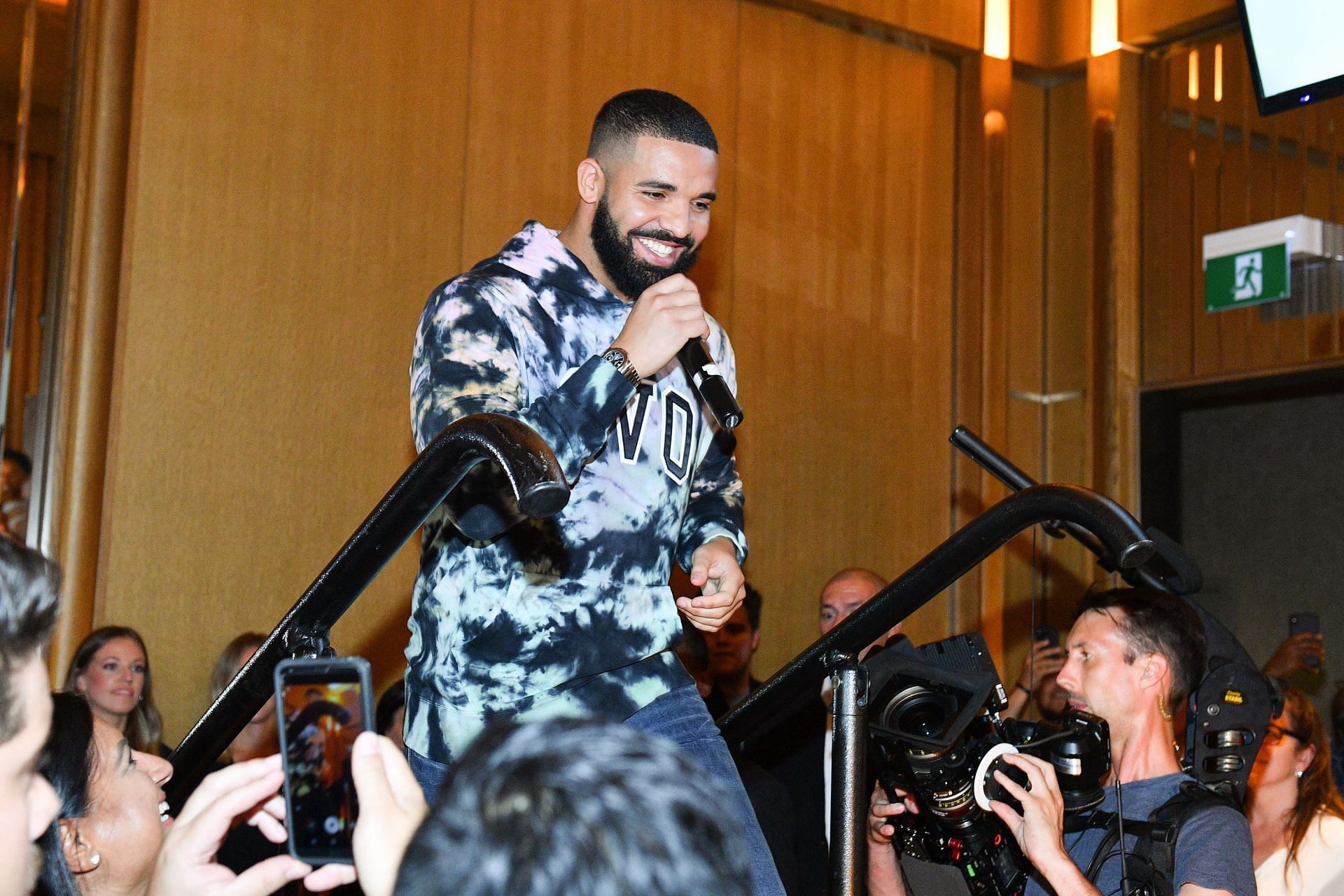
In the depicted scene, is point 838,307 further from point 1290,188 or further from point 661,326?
point 661,326

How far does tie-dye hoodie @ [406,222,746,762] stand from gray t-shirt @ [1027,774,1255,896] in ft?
3.03

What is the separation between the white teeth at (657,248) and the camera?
1988 mm

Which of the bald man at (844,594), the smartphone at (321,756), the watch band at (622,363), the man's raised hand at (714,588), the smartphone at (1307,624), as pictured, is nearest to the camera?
the smartphone at (321,756)

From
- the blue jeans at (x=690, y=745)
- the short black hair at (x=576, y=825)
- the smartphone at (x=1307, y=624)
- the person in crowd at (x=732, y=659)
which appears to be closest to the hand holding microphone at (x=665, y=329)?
the blue jeans at (x=690, y=745)

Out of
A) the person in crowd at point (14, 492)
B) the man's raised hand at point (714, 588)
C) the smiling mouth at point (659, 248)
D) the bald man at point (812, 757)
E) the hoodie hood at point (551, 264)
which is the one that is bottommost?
the bald man at point (812, 757)

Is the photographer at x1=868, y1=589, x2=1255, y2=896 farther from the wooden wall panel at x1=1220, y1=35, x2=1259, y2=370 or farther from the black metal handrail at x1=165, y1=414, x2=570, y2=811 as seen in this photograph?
the wooden wall panel at x1=1220, y1=35, x2=1259, y2=370

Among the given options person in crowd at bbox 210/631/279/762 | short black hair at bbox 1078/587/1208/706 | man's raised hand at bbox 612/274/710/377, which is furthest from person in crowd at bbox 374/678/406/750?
man's raised hand at bbox 612/274/710/377

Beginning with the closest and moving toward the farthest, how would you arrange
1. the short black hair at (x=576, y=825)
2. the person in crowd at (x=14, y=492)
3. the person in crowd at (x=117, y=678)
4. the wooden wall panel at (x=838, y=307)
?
the short black hair at (x=576, y=825) → the person in crowd at (x=117, y=678) → the person in crowd at (x=14, y=492) → the wooden wall panel at (x=838, y=307)

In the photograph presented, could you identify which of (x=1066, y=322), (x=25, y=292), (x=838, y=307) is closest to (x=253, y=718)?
(x=25, y=292)

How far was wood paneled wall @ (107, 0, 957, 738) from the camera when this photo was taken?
3912mm

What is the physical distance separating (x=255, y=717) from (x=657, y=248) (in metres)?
2.27

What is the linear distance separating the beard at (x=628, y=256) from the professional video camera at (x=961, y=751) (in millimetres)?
621

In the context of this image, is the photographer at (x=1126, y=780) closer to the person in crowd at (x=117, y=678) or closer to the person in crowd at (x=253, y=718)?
the person in crowd at (x=253, y=718)

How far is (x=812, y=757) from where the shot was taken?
3980 mm
